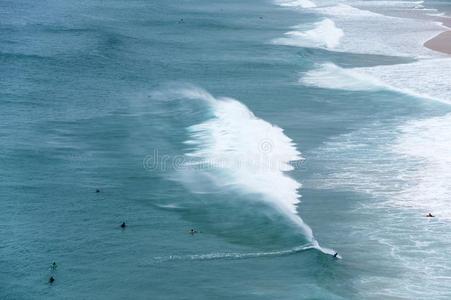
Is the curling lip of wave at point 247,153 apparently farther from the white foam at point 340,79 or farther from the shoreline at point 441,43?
the shoreline at point 441,43

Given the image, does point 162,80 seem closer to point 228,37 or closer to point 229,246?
point 228,37

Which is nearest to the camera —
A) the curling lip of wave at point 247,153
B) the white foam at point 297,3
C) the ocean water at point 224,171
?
the ocean water at point 224,171

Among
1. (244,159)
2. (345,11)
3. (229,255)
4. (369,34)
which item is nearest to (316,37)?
(369,34)

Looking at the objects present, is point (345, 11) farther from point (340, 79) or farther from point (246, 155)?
point (246, 155)

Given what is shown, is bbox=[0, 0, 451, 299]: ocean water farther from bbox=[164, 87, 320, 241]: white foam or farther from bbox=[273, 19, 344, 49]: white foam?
bbox=[273, 19, 344, 49]: white foam

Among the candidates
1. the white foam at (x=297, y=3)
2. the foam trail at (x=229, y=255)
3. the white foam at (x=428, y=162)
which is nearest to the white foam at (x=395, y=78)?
the white foam at (x=428, y=162)

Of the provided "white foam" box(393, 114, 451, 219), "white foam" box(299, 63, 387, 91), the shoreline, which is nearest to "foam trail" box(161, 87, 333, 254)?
"white foam" box(393, 114, 451, 219)
